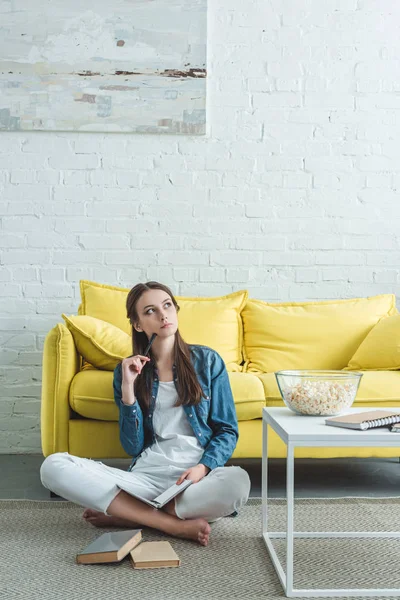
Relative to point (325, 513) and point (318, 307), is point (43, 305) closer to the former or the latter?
point (318, 307)

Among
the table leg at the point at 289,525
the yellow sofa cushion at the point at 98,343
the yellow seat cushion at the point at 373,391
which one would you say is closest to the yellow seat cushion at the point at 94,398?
the yellow sofa cushion at the point at 98,343

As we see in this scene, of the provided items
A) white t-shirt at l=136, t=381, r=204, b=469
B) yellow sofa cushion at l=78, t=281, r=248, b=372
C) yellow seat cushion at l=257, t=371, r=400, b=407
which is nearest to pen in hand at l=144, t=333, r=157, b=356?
white t-shirt at l=136, t=381, r=204, b=469

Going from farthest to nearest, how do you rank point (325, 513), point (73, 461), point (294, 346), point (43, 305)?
1. point (43, 305)
2. point (294, 346)
3. point (325, 513)
4. point (73, 461)

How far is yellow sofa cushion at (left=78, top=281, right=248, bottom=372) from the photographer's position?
9.82ft

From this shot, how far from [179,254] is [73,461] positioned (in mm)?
1593

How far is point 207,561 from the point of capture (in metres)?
1.84

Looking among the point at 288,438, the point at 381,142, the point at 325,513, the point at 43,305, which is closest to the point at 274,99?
the point at 381,142

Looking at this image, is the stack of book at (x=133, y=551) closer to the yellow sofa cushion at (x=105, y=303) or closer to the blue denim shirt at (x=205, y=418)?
the blue denim shirt at (x=205, y=418)

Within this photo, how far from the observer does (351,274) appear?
350cm

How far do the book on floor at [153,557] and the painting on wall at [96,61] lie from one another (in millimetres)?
2171

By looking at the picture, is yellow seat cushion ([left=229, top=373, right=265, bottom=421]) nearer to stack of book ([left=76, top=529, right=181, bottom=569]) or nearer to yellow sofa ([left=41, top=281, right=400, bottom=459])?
yellow sofa ([left=41, top=281, right=400, bottom=459])

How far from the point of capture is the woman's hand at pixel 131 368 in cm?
208

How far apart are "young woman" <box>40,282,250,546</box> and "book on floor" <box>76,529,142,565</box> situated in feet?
0.37

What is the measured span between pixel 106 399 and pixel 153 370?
36 centimetres
